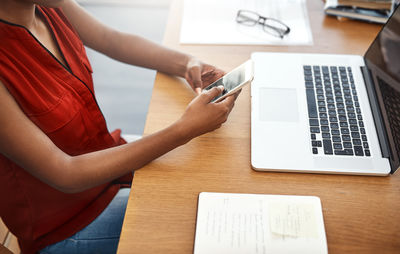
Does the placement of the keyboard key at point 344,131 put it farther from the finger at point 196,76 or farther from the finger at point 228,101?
the finger at point 196,76

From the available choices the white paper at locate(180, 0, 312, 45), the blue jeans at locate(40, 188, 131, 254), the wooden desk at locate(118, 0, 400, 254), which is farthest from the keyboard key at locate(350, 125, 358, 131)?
the blue jeans at locate(40, 188, 131, 254)

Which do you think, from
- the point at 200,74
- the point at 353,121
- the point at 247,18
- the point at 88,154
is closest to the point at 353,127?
the point at 353,121

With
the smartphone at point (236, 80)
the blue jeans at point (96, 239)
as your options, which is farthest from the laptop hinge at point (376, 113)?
the blue jeans at point (96, 239)

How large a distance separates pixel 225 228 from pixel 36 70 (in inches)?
20.4

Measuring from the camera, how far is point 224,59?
2.93 ft

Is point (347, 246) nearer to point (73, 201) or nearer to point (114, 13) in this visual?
point (73, 201)

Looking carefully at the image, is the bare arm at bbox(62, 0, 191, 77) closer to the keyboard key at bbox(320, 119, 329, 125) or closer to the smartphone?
the smartphone

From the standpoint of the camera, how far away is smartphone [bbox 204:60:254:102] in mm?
658

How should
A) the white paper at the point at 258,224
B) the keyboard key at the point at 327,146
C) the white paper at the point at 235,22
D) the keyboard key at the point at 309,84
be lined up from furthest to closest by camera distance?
the white paper at the point at 235,22 → the keyboard key at the point at 309,84 → the keyboard key at the point at 327,146 → the white paper at the point at 258,224

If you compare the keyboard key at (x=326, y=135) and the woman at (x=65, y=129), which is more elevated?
the keyboard key at (x=326, y=135)

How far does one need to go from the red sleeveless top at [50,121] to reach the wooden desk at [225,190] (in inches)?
7.0

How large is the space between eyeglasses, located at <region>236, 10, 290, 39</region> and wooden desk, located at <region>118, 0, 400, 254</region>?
289mm

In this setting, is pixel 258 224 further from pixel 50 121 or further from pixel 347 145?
pixel 50 121

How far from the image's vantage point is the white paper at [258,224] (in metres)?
0.56
